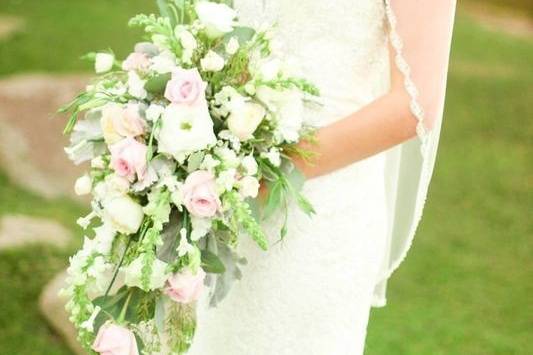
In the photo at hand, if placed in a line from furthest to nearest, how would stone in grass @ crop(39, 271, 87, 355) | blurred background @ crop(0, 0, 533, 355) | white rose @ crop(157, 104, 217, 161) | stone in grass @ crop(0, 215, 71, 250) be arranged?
stone in grass @ crop(0, 215, 71, 250)
blurred background @ crop(0, 0, 533, 355)
stone in grass @ crop(39, 271, 87, 355)
white rose @ crop(157, 104, 217, 161)

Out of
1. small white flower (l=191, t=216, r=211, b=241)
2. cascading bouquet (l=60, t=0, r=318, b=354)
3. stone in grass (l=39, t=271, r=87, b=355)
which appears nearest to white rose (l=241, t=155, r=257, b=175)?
cascading bouquet (l=60, t=0, r=318, b=354)

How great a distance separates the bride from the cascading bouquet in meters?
0.11

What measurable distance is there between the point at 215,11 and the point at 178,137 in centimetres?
27

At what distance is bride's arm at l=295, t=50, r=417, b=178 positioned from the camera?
2.11 meters

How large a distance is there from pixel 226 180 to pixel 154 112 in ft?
0.67

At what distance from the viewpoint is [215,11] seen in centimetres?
206

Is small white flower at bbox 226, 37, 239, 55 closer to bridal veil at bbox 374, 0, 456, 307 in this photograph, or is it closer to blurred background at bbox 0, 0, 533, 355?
bridal veil at bbox 374, 0, 456, 307

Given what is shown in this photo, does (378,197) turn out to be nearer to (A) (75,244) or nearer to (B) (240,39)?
(B) (240,39)

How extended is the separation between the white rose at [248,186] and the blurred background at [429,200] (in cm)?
308

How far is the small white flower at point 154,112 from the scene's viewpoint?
2.05 metres

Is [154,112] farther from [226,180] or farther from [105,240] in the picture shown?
[105,240]

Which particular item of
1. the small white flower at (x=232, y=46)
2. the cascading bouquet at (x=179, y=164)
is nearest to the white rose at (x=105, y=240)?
the cascading bouquet at (x=179, y=164)

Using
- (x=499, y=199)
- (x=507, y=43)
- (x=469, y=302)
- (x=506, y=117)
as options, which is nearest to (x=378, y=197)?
(x=469, y=302)

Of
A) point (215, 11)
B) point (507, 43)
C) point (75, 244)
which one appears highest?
point (215, 11)
